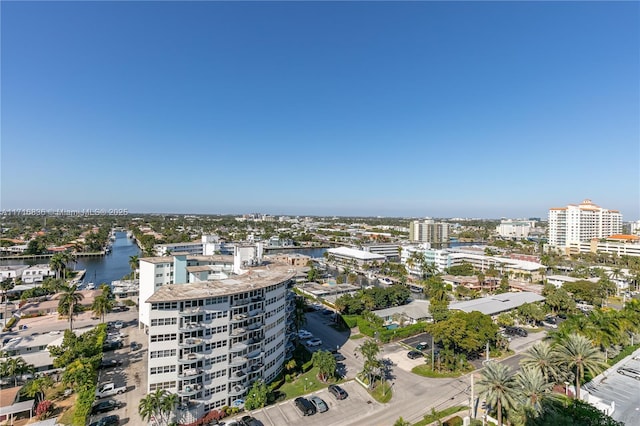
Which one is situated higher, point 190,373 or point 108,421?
point 190,373

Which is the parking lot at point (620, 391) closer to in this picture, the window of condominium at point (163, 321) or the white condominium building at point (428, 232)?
the window of condominium at point (163, 321)

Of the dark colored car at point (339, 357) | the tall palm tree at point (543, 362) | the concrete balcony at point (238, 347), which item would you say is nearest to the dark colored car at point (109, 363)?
the concrete balcony at point (238, 347)

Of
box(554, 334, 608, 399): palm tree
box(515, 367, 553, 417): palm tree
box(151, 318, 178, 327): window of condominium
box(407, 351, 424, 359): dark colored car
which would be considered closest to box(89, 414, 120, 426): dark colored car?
box(151, 318, 178, 327): window of condominium

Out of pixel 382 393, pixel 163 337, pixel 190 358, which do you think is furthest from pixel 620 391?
pixel 163 337

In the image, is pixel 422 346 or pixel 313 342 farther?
pixel 313 342

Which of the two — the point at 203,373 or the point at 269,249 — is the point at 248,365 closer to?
the point at 203,373

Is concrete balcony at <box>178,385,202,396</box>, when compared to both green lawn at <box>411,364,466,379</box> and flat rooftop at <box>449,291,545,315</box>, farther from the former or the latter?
flat rooftop at <box>449,291,545,315</box>

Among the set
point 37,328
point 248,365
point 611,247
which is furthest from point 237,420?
point 611,247

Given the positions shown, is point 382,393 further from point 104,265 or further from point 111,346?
point 104,265
